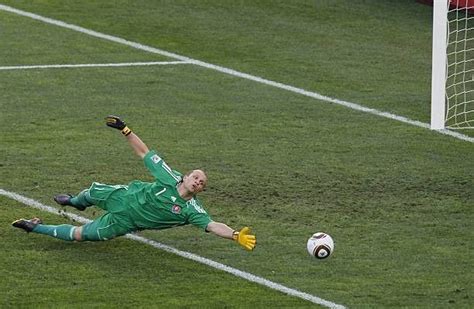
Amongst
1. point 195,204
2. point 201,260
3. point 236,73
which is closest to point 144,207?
point 195,204

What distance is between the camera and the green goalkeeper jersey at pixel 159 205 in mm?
12922

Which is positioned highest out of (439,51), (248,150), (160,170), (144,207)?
(439,51)

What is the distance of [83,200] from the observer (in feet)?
45.1

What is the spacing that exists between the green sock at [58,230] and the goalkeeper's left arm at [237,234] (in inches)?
52.1

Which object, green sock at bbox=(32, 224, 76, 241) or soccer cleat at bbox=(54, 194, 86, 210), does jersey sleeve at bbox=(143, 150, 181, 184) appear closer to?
green sock at bbox=(32, 224, 76, 241)

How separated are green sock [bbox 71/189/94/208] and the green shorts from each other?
31 cm

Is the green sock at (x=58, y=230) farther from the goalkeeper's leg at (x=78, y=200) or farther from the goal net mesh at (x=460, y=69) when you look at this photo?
the goal net mesh at (x=460, y=69)

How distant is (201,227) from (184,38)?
9507 mm

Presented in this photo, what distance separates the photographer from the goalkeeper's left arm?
12383 mm

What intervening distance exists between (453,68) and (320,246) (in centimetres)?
795

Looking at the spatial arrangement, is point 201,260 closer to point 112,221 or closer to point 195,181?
point 195,181

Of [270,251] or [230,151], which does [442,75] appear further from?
[270,251]

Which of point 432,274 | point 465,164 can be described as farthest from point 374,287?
point 465,164

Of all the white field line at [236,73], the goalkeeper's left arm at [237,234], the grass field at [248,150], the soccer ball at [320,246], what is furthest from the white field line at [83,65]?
the soccer ball at [320,246]
